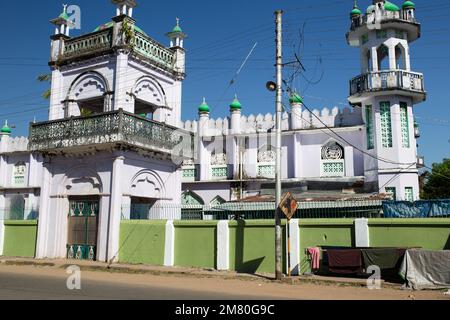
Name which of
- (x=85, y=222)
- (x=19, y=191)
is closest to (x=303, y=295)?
(x=85, y=222)

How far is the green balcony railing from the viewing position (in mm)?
17266

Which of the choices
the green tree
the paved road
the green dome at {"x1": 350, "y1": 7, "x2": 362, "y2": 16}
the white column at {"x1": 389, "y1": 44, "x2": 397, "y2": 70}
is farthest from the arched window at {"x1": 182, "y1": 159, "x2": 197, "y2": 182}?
the green tree

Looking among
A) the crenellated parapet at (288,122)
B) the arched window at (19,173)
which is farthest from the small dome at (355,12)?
the arched window at (19,173)

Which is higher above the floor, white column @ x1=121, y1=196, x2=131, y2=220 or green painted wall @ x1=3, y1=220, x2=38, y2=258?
white column @ x1=121, y1=196, x2=131, y2=220

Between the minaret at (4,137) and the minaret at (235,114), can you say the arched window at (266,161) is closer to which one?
the minaret at (235,114)

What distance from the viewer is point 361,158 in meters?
23.0

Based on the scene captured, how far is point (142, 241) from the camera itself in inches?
686

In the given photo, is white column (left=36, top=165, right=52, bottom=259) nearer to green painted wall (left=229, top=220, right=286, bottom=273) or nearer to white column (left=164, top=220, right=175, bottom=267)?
white column (left=164, top=220, right=175, bottom=267)

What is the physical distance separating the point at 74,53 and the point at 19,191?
1577 cm

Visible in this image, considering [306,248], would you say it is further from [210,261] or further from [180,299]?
[180,299]

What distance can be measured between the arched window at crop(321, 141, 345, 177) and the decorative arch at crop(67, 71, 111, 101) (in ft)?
39.5

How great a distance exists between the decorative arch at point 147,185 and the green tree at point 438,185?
68.8 ft

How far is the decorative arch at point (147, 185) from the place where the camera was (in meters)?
18.6

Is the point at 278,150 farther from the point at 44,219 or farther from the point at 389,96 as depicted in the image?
the point at 44,219
